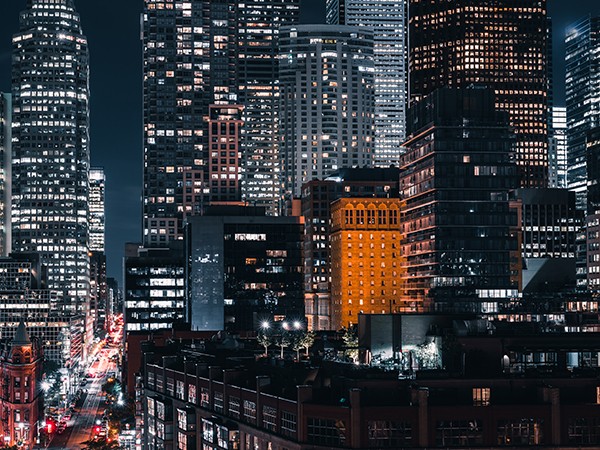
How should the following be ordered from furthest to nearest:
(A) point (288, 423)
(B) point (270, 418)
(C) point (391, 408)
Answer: (B) point (270, 418), (A) point (288, 423), (C) point (391, 408)

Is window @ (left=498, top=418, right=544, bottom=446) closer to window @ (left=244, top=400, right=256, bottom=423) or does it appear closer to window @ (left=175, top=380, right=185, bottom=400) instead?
window @ (left=244, top=400, right=256, bottom=423)

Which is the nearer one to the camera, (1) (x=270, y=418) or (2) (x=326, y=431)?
(2) (x=326, y=431)

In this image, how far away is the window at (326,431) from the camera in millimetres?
116062

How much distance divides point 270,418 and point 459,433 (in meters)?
21.5

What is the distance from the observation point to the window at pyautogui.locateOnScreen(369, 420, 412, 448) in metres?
115

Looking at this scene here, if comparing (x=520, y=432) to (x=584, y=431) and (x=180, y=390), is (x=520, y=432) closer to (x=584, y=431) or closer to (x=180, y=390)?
(x=584, y=431)

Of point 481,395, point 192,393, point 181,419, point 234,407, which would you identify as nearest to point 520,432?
point 481,395

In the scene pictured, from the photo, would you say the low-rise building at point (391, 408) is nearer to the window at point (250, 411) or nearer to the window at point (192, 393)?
→ the window at point (250, 411)

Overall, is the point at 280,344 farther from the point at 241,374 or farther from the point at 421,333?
the point at 241,374

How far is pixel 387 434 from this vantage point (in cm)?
11562

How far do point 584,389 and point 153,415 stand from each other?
65.8 m

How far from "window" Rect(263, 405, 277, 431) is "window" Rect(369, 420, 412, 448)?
1398cm

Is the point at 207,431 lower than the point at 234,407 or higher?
lower

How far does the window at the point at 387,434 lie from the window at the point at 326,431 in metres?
2.81
